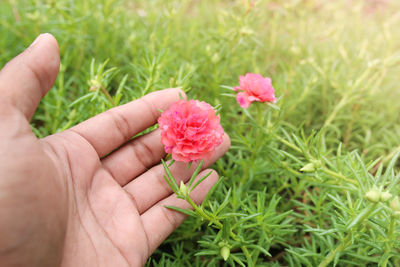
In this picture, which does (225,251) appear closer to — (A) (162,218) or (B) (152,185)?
(A) (162,218)

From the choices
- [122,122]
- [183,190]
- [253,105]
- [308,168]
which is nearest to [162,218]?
[183,190]

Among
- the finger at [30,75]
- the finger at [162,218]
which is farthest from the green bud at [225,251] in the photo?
the finger at [30,75]

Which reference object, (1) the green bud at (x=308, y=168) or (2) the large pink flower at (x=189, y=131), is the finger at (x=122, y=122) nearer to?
(2) the large pink flower at (x=189, y=131)

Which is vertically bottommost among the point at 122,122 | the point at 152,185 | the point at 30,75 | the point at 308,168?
the point at 152,185

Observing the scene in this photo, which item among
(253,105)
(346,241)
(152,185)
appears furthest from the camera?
(253,105)

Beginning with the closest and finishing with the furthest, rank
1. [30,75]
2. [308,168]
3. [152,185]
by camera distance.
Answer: [30,75]
[308,168]
[152,185]

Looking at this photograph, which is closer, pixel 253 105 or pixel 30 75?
pixel 30 75
